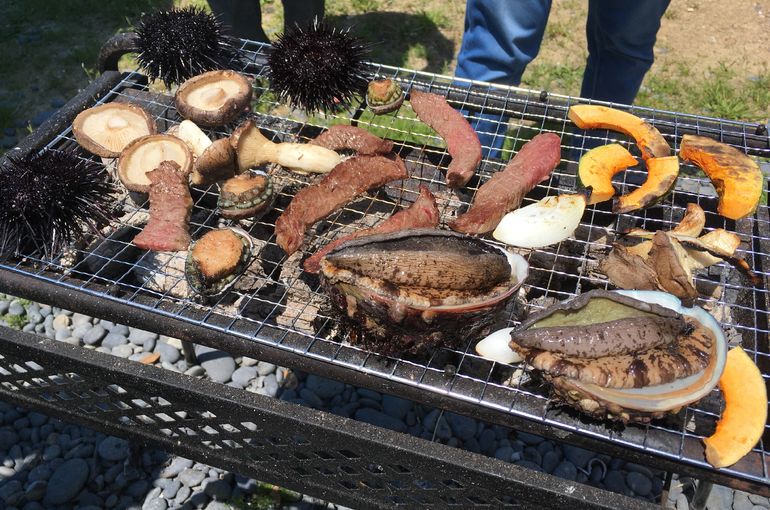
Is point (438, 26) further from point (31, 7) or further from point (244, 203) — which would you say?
point (244, 203)

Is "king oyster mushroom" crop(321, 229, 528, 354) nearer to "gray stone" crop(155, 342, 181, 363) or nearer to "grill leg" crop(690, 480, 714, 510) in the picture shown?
"grill leg" crop(690, 480, 714, 510)

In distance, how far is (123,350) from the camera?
434 centimetres

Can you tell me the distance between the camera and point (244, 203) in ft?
9.78

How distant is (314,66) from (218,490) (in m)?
2.31

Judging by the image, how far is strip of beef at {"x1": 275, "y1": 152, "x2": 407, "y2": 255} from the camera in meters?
2.90

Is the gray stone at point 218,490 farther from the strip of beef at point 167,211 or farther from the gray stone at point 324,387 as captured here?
the strip of beef at point 167,211

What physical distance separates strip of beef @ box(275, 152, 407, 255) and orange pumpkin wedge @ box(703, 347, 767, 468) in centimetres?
157

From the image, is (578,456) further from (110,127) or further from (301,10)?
(301,10)

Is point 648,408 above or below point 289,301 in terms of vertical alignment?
above

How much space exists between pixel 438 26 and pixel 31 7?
14.7ft

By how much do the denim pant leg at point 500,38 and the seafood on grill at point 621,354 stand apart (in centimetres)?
208

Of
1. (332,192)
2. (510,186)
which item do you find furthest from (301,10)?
(510,186)

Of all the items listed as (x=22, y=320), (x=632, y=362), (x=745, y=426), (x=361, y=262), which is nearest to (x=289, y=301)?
(x=361, y=262)

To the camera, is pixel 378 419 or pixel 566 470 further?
pixel 378 419
